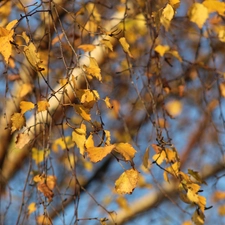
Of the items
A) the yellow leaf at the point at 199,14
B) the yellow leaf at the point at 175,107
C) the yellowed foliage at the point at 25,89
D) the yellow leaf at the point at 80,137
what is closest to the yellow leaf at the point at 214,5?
the yellow leaf at the point at 199,14

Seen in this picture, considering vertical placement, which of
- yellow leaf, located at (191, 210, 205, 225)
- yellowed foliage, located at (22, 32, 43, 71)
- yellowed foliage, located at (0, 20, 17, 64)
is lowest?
yellow leaf, located at (191, 210, 205, 225)

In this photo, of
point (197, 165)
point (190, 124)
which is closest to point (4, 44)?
point (197, 165)

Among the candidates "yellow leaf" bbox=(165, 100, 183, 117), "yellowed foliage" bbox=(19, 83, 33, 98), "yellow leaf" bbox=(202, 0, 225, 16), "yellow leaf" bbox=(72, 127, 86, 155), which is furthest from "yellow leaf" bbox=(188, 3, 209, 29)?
"yellow leaf" bbox=(165, 100, 183, 117)

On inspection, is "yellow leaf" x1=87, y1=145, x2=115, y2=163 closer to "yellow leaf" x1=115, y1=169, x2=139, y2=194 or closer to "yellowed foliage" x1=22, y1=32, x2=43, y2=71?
"yellow leaf" x1=115, y1=169, x2=139, y2=194

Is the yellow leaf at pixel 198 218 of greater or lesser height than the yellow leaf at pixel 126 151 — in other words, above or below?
below

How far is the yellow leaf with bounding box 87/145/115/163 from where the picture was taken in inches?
40.0

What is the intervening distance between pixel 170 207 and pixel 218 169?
3.48 ft

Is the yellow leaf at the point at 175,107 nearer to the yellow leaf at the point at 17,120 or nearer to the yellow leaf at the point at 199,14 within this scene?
the yellow leaf at the point at 199,14

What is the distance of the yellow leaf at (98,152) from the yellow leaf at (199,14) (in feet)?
1.73

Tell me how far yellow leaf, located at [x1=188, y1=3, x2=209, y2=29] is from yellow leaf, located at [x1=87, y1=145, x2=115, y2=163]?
527mm

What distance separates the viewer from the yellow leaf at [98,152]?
1016 mm

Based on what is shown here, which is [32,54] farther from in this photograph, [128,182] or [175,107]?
[175,107]

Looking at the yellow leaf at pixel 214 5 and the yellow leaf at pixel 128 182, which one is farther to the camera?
the yellow leaf at pixel 214 5

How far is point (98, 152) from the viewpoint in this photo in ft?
3.38
